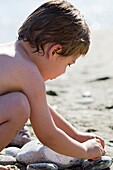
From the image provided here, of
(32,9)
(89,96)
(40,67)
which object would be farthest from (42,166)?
(32,9)

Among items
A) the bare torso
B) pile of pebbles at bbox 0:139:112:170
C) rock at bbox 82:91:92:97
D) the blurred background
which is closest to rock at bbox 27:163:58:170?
pile of pebbles at bbox 0:139:112:170

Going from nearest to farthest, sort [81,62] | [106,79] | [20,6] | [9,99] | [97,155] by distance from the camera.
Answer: [9,99], [97,155], [106,79], [81,62], [20,6]

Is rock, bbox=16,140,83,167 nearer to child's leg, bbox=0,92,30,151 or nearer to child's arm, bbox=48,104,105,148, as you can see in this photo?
child's arm, bbox=48,104,105,148

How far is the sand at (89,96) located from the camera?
169 inches

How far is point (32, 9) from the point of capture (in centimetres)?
1525

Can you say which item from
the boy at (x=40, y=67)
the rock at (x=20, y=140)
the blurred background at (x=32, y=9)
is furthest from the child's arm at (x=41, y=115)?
the blurred background at (x=32, y=9)

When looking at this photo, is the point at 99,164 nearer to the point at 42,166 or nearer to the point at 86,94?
the point at 42,166

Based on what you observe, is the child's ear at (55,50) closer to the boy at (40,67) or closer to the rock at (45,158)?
the boy at (40,67)

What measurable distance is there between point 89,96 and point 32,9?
993 cm

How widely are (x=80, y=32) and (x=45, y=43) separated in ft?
0.64

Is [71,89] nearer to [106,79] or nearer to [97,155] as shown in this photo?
[106,79]

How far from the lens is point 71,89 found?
6.21m

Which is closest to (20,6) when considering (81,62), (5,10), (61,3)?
(5,10)

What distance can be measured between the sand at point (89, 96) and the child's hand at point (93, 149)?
1.26 ft
